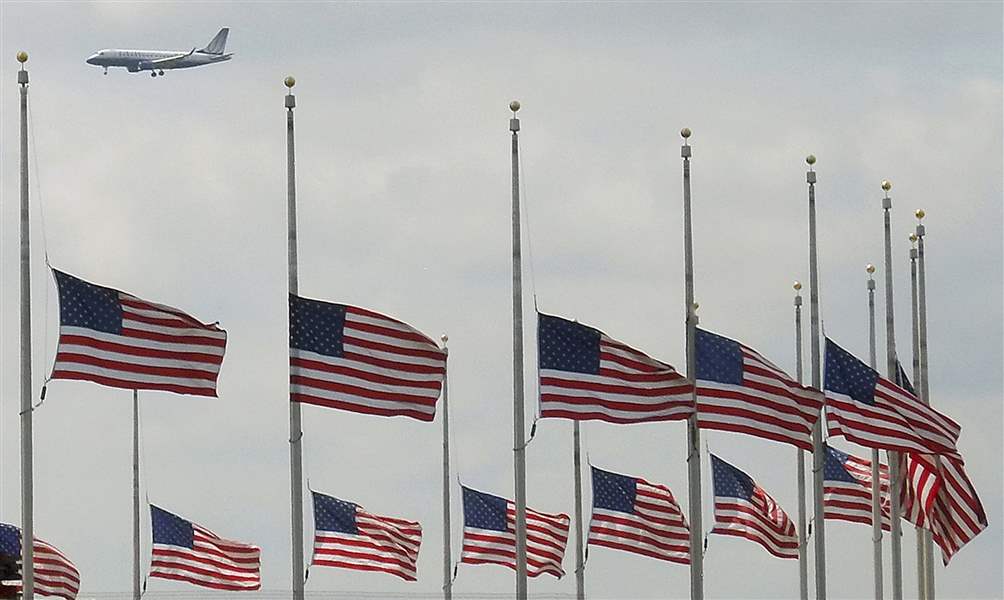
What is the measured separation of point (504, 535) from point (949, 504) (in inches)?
657

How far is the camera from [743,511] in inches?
2584

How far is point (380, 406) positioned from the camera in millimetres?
47625

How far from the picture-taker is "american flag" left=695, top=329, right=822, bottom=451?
5109cm

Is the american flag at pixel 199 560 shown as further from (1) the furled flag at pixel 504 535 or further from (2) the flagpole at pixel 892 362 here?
(2) the flagpole at pixel 892 362

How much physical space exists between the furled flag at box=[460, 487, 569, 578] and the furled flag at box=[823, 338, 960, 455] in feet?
56.3

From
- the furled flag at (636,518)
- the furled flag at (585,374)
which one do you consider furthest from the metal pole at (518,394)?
the furled flag at (636,518)

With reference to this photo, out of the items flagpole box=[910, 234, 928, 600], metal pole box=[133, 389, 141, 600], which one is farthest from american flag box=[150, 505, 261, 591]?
flagpole box=[910, 234, 928, 600]

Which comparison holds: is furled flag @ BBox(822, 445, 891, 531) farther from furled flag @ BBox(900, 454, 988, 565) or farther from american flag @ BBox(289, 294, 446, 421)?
american flag @ BBox(289, 294, 446, 421)

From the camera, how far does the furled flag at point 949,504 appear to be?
185ft

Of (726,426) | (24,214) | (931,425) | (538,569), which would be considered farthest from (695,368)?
(538,569)

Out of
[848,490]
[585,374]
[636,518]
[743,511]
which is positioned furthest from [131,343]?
[848,490]

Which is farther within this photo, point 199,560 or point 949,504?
point 199,560

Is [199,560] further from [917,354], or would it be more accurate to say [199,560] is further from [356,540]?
[917,354]

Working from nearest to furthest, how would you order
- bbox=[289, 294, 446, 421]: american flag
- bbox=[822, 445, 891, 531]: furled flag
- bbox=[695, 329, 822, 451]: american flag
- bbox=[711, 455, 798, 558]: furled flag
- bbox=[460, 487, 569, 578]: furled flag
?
bbox=[289, 294, 446, 421]: american flag → bbox=[695, 329, 822, 451]: american flag → bbox=[711, 455, 798, 558]: furled flag → bbox=[822, 445, 891, 531]: furled flag → bbox=[460, 487, 569, 578]: furled flag
